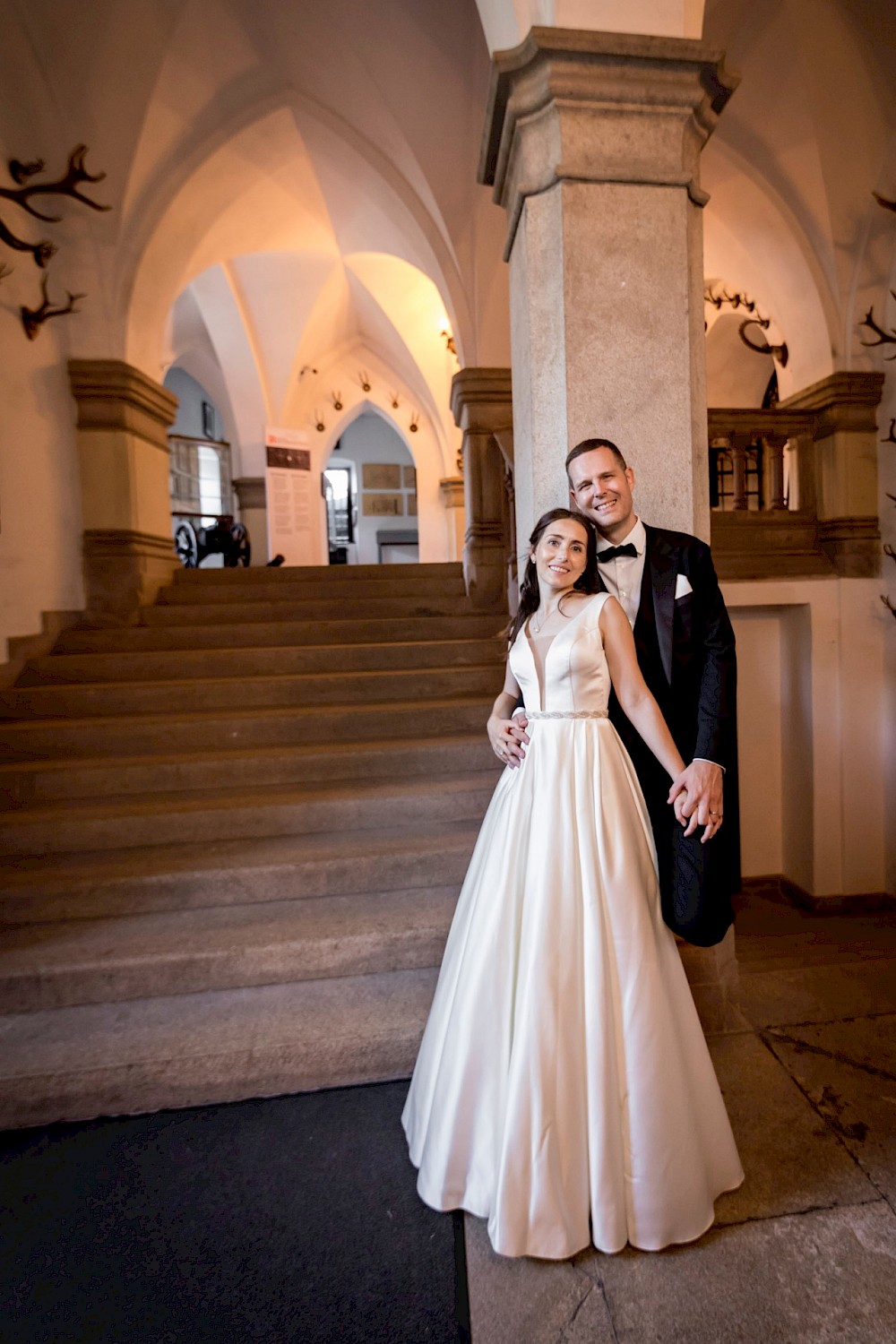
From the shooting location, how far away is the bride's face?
1593mm

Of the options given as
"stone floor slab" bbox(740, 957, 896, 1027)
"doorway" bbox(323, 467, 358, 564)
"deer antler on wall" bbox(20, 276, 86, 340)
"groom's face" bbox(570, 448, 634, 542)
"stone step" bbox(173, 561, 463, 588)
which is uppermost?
"doorway" bbox(323, 467, 358, 564)

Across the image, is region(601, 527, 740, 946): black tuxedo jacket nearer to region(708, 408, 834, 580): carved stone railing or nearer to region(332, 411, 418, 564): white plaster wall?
region(708, 408, 834, 580): carved stone railing

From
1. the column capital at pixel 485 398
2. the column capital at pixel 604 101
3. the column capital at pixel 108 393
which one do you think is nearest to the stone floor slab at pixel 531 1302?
the column capital at pixel 604 101

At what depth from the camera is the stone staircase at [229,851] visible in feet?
6.95

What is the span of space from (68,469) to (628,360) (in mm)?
4348

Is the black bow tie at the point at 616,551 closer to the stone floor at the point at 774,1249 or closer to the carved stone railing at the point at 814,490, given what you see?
the stone floor at the point at 774,1249

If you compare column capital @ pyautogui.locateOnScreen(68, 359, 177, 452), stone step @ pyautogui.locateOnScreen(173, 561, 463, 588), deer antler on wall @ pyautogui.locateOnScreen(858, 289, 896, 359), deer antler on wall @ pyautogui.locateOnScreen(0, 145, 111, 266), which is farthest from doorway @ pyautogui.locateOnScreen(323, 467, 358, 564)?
deer antler on wall @ pyautogui.locateOnScreen(858, 289, 896, 359)

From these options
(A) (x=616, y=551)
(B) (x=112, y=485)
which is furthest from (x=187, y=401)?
(A) (x=616, y=551)

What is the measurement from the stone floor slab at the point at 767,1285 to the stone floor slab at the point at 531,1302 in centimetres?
3

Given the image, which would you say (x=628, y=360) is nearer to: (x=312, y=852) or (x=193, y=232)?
(x=312, y=852)

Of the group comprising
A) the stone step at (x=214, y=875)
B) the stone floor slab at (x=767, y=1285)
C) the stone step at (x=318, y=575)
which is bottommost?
the stone floor slab at (x=767, y=1285)

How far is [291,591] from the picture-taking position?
5422 mm

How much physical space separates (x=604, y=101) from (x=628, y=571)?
5.19 ft

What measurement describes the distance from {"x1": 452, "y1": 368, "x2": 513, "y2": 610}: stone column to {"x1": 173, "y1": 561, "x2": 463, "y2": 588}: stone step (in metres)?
0.34
